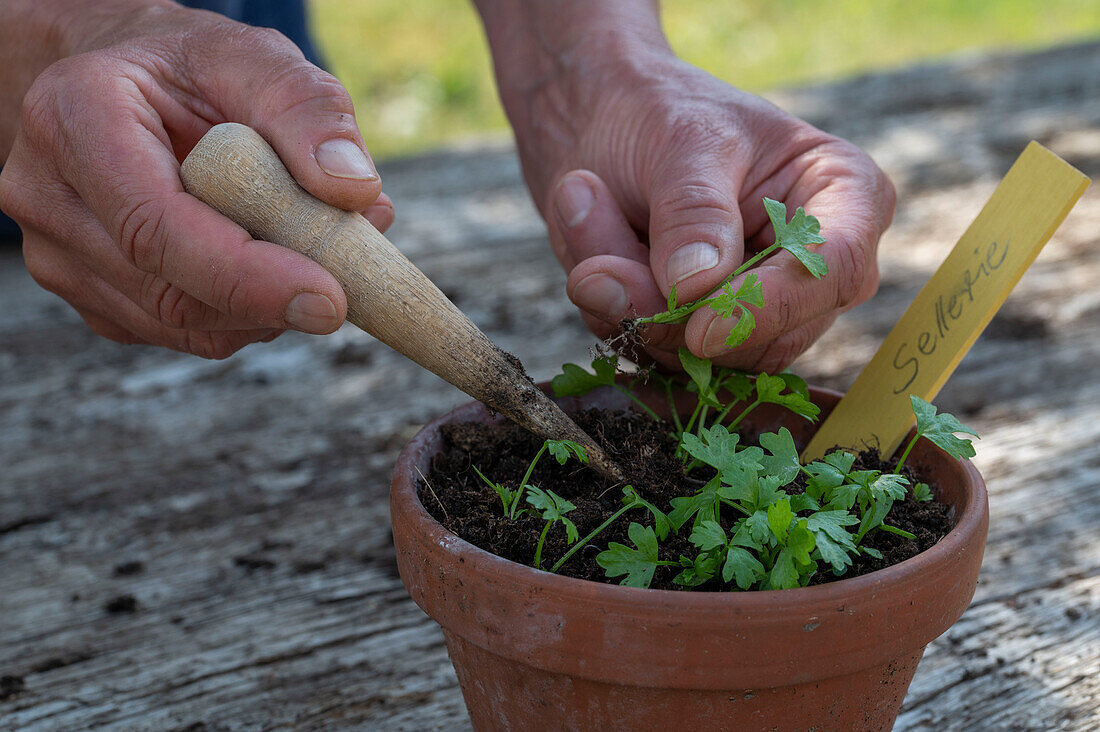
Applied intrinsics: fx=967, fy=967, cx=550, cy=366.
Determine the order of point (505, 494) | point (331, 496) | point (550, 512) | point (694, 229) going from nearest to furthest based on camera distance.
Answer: point (550, 512) → point (505, 494) → point (694, 229) → point (331, 496)

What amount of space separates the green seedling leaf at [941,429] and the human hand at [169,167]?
74 centimetres

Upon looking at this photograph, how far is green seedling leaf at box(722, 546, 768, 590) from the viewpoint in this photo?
3.40ft

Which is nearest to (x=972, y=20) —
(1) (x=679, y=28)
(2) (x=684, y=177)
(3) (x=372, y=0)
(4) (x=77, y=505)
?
(1) (x=679, y=28)

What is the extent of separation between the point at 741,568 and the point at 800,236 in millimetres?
516

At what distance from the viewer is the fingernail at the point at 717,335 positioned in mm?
1313

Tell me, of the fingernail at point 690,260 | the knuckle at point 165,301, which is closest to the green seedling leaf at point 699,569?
the fingernail at point 690,260

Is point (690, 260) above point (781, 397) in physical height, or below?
above

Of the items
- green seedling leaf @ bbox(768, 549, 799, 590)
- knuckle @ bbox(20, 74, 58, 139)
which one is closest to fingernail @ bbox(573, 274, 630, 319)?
green seedling leaf @ bbox(768, 549, 799, 590)

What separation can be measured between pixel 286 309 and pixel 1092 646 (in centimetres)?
132

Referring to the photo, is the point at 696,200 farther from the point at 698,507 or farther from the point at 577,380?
the point at 698,507

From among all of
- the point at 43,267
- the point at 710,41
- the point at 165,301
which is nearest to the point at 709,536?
the point at 165,301

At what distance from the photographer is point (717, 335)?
4.33 ft

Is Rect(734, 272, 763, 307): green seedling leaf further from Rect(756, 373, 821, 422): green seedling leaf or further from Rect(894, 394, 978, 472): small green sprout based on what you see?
Rect(894, 394, 978, 472): small green sprout

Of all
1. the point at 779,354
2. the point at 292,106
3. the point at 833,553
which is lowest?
the point at 779,354
